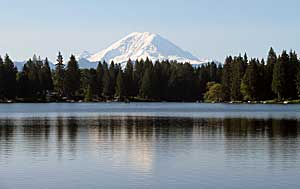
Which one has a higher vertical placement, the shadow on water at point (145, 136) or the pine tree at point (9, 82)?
the pine tree at point (9, 82)

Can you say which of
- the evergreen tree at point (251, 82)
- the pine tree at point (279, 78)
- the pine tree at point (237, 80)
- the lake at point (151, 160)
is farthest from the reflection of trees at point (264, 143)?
the pine tree at point (237, 80)

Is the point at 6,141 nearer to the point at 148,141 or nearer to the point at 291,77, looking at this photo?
the point at 148,141

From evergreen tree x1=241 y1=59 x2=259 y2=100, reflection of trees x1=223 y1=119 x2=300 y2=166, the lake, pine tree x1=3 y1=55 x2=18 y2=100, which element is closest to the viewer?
the lake

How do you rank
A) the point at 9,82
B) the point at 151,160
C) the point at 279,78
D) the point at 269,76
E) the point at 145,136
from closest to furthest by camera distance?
the point at 151,160 < the point at 145,136 < the point at 279,78 < the point at 269,76 < the point at 9,82

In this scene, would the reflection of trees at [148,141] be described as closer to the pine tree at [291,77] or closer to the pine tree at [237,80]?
the pine tree at [291,77]

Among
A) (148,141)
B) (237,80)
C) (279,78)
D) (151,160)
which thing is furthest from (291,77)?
(151,160)

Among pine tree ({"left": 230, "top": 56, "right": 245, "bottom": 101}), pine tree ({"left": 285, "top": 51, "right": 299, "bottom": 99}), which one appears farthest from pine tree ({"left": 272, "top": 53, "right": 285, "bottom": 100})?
pine tree ({"left": 230, "top": 56, "right": 245, "bottom": 101})

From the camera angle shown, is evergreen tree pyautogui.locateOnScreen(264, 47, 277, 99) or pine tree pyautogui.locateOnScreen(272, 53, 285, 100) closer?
pine tree pyautogui.locateOnScreen(272, 53, 285, 100)

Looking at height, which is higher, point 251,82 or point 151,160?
point 251,82

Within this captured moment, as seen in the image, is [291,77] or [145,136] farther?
[291,77]

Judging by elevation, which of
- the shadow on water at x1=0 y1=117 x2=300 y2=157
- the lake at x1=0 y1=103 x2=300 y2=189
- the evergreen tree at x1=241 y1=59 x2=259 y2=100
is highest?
the evergreen tree at x1=241 y1=59 x2=259 y2=100

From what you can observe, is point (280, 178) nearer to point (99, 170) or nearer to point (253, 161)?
point (253, 161)

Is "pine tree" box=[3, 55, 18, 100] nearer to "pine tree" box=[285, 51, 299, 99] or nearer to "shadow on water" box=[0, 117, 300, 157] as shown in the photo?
"pine tree" box=[285, 51, 299, 99]

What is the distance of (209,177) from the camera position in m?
33.3
